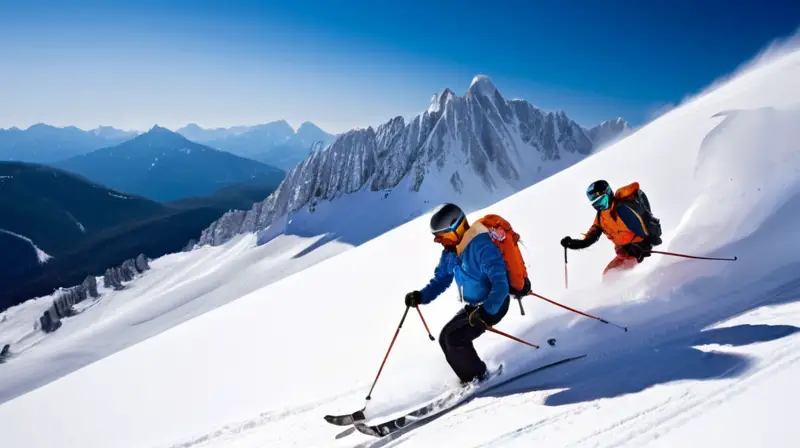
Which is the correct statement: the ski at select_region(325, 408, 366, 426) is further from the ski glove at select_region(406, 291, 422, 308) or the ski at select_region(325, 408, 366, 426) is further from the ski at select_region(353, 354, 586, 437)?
the ski glove at select_region(406, 291, 422, 308)

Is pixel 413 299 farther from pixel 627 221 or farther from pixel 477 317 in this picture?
pixel 627 221

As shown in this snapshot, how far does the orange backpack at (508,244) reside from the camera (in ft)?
19.3

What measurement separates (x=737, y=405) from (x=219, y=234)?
157 meters

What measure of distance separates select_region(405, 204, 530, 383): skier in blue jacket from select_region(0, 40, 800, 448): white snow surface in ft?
1.99

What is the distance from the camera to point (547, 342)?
6.62 meters

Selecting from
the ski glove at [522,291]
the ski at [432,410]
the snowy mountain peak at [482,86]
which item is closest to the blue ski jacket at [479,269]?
the ski glove at [522,291]

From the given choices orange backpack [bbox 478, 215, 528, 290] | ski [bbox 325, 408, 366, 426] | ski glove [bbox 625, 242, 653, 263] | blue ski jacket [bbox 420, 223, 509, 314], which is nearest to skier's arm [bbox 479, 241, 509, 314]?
blue ski jacket [bbox 420, 223, 509, 314]

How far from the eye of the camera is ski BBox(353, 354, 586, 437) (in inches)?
218

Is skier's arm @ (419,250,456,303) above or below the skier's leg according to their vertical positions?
above

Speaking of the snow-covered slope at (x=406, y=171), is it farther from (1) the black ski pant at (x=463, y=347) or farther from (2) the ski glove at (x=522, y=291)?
(1) the black ski pant at (x=463, y=347)

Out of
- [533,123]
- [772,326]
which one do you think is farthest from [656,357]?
[533,123]

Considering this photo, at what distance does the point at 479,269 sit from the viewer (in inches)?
228

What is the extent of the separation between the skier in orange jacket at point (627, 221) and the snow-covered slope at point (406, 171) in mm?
105227

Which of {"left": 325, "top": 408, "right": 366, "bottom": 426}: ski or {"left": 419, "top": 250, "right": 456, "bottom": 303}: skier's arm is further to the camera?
{"left": 419, "top": 250, "right": 456, "bottom": 303}: skier's arm
